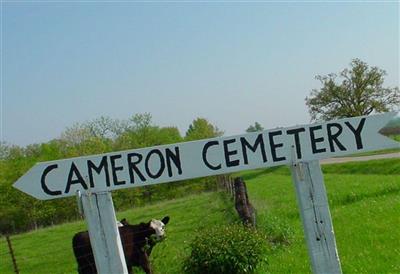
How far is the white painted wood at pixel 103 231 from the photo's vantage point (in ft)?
13.0

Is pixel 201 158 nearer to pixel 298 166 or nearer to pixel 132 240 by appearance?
pixel 298 166

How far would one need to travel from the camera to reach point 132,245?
9156 millimetres

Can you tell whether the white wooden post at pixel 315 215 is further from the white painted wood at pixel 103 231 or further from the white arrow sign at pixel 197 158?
the white painted wood at pixel 103 231

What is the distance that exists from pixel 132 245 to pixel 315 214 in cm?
572

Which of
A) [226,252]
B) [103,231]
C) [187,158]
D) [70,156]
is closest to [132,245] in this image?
[226,252]

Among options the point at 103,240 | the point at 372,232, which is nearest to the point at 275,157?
the point at 103,240

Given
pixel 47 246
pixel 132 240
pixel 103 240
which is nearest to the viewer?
pixel 103 240

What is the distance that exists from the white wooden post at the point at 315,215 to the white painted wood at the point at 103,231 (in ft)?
4.92

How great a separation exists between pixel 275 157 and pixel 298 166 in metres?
0.20

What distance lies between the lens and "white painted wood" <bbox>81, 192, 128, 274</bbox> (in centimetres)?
396

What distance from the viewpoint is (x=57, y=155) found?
2152 inches

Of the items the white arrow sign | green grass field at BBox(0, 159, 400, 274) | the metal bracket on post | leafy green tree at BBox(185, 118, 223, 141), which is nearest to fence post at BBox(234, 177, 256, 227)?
green grass field at BBox(0, 159, 400, 274)

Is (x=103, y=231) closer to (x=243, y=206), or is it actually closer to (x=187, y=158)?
(x=187, y=158)

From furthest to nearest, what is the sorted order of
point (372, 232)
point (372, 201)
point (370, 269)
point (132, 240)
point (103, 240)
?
point (372, 201), point (372, 232), point (132, 240), point (370, 269), point (103, 240)
